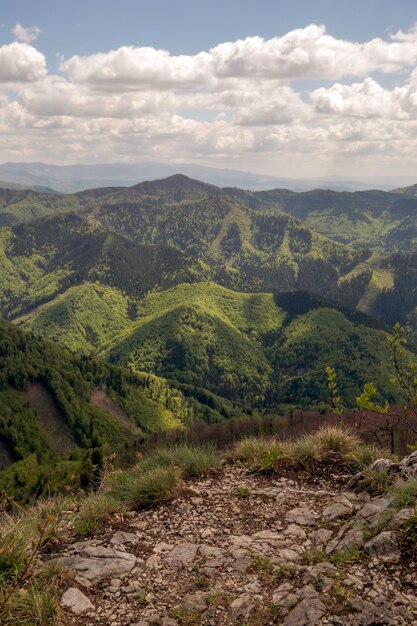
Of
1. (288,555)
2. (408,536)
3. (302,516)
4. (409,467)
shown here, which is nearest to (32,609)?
(288,555)

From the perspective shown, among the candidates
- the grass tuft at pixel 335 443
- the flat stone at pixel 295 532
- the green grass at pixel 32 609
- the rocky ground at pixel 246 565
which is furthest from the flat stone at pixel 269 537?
the green grass at pixel 32 609

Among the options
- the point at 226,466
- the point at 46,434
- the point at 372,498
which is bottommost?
the point at 46,434

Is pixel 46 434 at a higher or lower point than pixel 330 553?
lower

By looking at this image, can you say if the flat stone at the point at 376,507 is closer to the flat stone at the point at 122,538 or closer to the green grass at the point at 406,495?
the green grass at the point at 406,495

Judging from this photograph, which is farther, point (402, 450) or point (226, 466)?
point (402, 450)

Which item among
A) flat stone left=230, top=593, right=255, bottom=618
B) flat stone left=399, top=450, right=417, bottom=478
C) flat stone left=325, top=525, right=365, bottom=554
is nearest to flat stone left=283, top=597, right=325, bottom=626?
flat stone left=230, top=593, right=255, bottom=618

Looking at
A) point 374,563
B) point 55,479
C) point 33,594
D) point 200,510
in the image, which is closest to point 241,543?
point 200,510

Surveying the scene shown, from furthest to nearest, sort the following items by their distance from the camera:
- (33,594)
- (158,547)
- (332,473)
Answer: (332,473) < (158,547) < (33,594)

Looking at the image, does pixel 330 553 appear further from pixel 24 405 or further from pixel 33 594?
pixel 24 405
